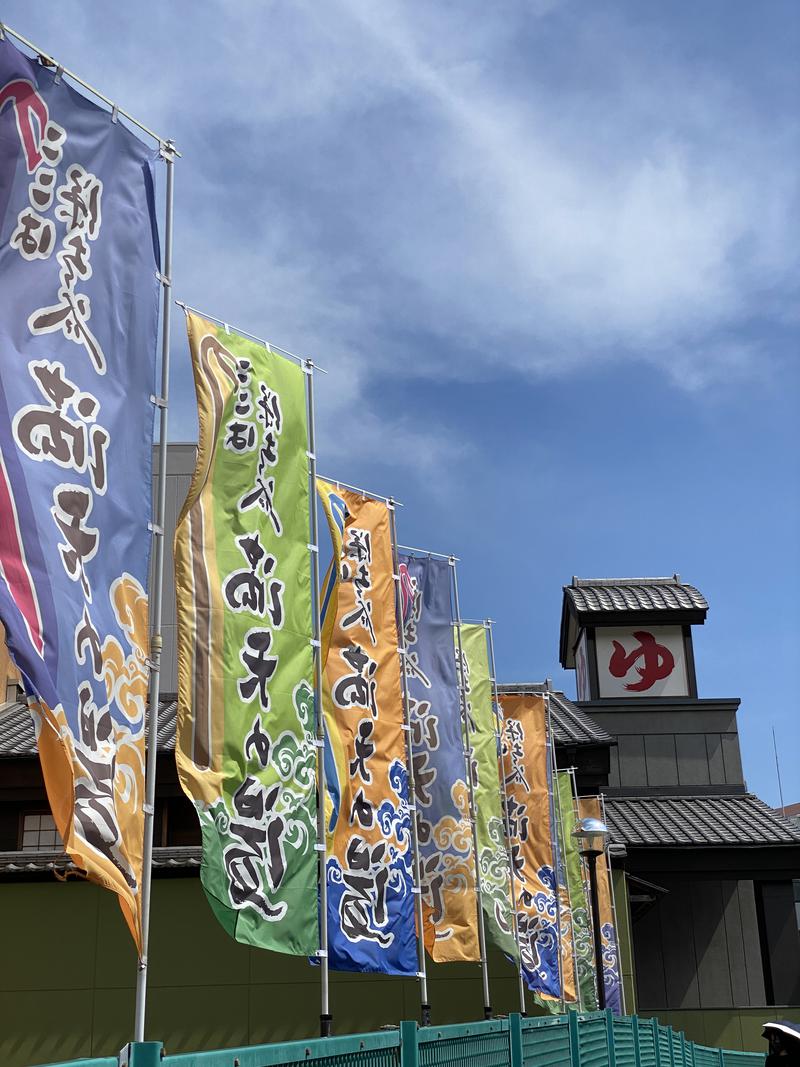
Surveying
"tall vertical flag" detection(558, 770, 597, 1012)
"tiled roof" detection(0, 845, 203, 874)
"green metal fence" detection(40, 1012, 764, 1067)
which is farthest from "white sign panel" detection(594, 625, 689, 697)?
"tiled roof" detection(0, 845, 203, 874)

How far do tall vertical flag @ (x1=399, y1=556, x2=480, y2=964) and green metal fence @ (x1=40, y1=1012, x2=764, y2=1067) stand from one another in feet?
6.88

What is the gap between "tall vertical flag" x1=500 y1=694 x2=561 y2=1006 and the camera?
18.6 meters

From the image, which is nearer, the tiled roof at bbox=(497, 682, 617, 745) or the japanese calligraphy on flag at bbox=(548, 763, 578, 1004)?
the japanese calligraphy on flag at bbox=(548, 763, 578, 1004)

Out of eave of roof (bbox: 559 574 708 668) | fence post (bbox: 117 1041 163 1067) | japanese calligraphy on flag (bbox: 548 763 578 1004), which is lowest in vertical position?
fence post (bbox: 117 1041 163 1067)

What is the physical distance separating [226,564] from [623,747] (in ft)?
85.5

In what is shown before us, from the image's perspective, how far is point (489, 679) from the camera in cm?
1889

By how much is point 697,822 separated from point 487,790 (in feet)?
48.4

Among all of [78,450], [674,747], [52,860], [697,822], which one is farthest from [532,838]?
[674,747]

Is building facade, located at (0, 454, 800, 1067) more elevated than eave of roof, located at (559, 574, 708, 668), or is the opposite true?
eave of roof, located at (559, 574, 708, 668)

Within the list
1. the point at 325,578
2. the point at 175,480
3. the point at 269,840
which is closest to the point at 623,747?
Answer: the point at 175,480

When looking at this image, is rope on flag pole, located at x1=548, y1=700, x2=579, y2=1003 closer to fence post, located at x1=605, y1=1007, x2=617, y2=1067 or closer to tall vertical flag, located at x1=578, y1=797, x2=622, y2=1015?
tall vertical flag, located at x1=578, y1=797, x2=622, y2=1015

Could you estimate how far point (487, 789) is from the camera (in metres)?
18.1

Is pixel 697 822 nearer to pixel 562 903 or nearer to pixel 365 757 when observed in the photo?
pixel 562 903

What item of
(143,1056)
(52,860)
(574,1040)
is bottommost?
(574,1040)
